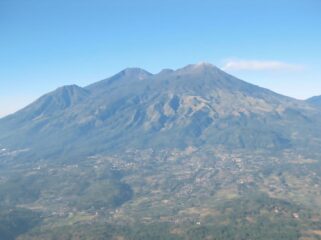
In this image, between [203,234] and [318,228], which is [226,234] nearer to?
[203,234]

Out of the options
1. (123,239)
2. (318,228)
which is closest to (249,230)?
(318,228)

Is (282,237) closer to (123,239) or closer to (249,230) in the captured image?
(249,230)

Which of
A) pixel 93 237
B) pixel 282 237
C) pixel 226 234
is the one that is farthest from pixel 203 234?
pixel 93 237

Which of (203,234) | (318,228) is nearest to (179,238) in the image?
(203,234)

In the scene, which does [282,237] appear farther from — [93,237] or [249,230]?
[93,237]

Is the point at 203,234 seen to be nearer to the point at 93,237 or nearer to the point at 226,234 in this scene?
the point at 226,234

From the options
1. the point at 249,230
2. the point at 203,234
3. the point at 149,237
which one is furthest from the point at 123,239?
the point at 249,230
